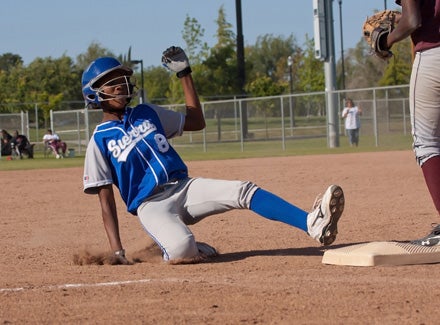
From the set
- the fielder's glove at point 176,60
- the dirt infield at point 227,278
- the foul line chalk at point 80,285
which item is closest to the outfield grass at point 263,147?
the dirt infield at point 227,278

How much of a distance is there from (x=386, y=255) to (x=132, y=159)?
192 centimetres

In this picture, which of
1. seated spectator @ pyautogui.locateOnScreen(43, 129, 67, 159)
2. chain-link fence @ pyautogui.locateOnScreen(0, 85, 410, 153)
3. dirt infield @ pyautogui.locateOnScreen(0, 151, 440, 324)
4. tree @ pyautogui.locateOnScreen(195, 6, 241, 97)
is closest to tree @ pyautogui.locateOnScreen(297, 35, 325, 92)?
tree @ pyautogui.locateOnScreen(195, 6, 241, 97)

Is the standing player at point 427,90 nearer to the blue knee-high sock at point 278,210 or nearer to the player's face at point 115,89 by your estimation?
the blue knee-high sock at point 278,210

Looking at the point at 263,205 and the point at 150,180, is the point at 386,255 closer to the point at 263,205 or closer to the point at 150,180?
the point at 263,205

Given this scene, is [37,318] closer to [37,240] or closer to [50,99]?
[37,240]

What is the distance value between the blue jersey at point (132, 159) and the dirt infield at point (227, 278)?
0.57 meters

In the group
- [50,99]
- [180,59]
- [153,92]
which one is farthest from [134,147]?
[153,92]

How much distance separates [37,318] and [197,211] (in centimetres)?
235

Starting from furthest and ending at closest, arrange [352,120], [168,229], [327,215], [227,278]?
[352,120], [168,229], [327,215], [227,278]

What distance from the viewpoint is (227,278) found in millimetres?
5633

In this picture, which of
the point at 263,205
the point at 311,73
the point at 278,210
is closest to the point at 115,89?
the point at 263,205

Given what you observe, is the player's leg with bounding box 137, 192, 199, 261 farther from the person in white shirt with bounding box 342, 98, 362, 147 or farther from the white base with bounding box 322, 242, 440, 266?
the person in white shirt with bounding box 342, 98, 362, 147

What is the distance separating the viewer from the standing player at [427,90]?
20.0ft

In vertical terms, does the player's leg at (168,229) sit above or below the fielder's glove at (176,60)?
below
